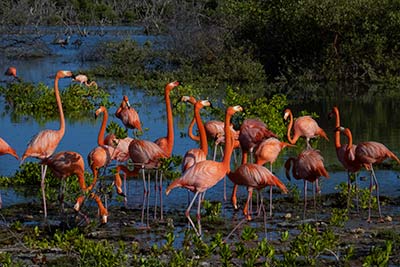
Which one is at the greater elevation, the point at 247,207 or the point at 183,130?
the point at 183,130

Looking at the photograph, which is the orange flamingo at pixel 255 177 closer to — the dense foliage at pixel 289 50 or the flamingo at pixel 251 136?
the flamingo at pixel 251 136

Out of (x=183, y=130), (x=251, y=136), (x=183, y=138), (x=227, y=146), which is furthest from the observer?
(x=183, y=130)

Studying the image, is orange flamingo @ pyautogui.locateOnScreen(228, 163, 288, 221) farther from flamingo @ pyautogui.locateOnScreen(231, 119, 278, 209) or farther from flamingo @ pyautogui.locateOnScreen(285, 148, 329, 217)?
flamingo @ pyautogui.locateOnScreen(231, 119, 278, 209)

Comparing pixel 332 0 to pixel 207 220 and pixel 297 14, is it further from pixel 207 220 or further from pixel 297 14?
pixel 207 220

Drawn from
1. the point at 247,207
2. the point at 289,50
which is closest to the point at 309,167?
the point at 247,207

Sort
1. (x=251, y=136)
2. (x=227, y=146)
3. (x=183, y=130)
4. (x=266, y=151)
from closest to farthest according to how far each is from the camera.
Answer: (x=227, y=146)
(x=266, y=151)
(x=251, y=136)
(x=183, y=130)

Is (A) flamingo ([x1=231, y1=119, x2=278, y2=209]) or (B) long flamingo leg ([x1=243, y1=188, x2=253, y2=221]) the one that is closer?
(B) long flamingo leg ([x1=243, y1=188, x2=253, y2=221])

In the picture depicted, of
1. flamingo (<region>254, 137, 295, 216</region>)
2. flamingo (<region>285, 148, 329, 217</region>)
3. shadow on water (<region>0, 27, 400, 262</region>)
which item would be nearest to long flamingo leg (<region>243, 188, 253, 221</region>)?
shadow on water (<region>0, 27, 400, 262</region>)

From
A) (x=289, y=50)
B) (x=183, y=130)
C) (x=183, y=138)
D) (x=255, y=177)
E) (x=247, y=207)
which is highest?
(x=289, y=50)

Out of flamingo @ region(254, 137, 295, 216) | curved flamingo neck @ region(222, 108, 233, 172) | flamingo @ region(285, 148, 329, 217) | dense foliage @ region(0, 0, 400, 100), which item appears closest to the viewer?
curved flamingo neck @ region(222, 108, 233, 172)

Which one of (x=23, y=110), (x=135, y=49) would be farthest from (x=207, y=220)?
(x=135, y=49)

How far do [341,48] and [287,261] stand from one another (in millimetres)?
16540

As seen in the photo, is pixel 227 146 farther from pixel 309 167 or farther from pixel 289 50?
pixel 289 50

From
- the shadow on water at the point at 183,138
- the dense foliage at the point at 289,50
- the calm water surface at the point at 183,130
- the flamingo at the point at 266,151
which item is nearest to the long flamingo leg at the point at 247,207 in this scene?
the shadow on water at the point at 183,138
